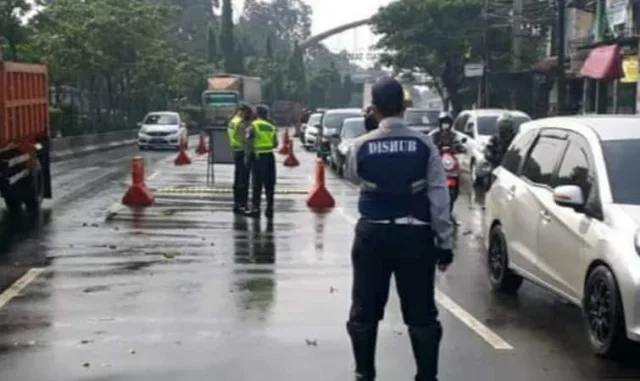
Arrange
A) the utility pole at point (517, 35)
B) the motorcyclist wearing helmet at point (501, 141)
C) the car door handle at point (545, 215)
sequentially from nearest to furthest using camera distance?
the car door handle at point (545, 215)
the motorcyclist wearing helmet at point (501, 141)
the utility pole at point (517, 35)

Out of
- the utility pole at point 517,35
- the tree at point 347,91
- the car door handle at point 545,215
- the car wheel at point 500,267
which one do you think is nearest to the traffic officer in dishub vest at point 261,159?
the car wheel at point 500,267

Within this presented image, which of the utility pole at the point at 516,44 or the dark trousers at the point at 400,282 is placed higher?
the utility pole at the point at 516,44

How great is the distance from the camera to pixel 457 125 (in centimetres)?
2767

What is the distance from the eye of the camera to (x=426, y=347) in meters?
6.42

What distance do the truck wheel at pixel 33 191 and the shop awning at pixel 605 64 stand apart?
59.9ft

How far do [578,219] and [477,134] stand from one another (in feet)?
56.5

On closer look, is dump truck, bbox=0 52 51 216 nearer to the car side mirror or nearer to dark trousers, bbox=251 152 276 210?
dark trousers, bbox=251 152 276 210

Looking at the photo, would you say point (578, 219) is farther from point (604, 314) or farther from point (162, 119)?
point (162, 119)

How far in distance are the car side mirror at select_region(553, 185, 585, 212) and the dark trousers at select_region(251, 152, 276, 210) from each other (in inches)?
361

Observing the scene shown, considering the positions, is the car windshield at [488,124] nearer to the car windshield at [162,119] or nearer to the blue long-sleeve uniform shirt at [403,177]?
the blue long-sleeve uniform shirt at [403,177]

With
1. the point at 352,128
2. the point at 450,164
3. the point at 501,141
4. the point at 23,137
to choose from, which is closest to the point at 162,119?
the point at 352,128

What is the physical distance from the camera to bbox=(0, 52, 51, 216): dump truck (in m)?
15.5

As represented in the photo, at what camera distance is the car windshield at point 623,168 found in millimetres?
8297

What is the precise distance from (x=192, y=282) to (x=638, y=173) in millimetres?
4461
